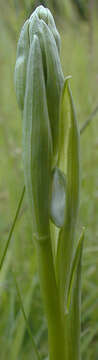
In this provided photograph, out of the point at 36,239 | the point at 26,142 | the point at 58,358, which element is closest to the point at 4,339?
the point at 58,358

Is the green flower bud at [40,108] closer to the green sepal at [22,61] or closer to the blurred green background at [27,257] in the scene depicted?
the green sepal at [22,61]

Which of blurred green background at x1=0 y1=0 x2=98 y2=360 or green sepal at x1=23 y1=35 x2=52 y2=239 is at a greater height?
green sepal at x1=23 y1=35 x2=52 y2=239

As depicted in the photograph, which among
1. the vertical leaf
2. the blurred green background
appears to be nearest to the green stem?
the vertical leaf

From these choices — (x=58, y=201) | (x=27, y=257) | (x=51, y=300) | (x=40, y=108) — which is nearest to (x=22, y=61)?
(x=40, y=108)

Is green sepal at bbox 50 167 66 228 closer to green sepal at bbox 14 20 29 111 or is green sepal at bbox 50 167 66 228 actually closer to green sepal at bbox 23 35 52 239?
green sepal at bbox 23 35 52 239

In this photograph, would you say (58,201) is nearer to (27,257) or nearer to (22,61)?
(22,61)

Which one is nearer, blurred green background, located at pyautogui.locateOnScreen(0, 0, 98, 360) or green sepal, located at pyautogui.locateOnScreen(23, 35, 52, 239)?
green sepal, located at pyautogui.locateOnScreen(23, 35, 52, 239)

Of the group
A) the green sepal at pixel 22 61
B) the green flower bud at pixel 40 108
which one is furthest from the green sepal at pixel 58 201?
the green sepal at pixel 22 61

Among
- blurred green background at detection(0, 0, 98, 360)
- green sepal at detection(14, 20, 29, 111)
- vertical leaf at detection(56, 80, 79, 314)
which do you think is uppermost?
green sepal at detection(14, 20, 29, 111)

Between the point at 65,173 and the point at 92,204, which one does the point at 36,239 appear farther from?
the point at 92,204
